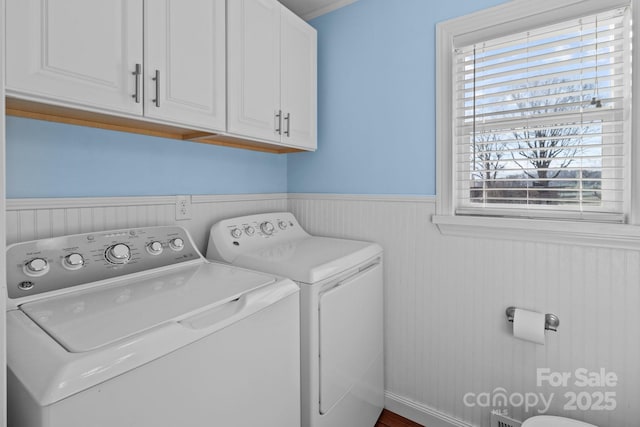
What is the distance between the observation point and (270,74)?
169 centimetres

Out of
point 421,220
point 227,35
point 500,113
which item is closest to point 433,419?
point 421,220

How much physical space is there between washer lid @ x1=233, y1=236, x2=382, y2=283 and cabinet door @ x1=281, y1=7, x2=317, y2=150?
0.61 metres

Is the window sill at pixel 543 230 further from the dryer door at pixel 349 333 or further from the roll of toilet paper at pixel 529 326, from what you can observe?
the dryer door at pixel 349 333

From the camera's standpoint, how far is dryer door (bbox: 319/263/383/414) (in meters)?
1.35

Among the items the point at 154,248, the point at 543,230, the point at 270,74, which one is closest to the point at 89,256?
the point at 154,248

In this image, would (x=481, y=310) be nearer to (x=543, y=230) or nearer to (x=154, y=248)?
(x=543, y=230)

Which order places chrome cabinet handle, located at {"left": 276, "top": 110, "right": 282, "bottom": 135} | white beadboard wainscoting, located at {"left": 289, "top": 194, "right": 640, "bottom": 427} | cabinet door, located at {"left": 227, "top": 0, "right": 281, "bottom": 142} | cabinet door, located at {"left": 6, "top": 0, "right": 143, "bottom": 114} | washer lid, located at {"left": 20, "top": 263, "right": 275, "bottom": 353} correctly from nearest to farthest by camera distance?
washer lid, located at {"left": 20, "top": 263, "right": 275, "bottom": 353}
cabinet door, located at {"left": 6, "top": 0, "right": 143, "bottom": 114}
white beadboard wainscoting, located at {"left": 289, "top": 194, "right": 640, "bottom": 427}
cabinet door, located at {"left": 227, "top": 0, "right": 281, "bottom": 142}
chrome cabinet handle, located at {"left": 276, "top": 110, "right": 282, "bottom": 135}

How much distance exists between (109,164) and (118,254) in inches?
17.1

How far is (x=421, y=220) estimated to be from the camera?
1.79 m

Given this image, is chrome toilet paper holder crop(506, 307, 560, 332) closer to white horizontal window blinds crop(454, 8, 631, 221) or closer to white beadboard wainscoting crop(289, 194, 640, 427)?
white beadboard wainscoting crop(289, 194, 640, 427)

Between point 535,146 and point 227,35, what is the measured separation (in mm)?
1536

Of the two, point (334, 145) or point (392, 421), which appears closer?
point (392, 421)

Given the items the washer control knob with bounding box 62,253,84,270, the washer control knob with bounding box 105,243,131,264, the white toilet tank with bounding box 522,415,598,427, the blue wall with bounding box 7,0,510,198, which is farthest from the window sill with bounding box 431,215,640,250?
the washer control knob with bounding box 62,253,84,270

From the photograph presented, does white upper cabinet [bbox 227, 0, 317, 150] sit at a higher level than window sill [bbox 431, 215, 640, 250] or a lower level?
higher
